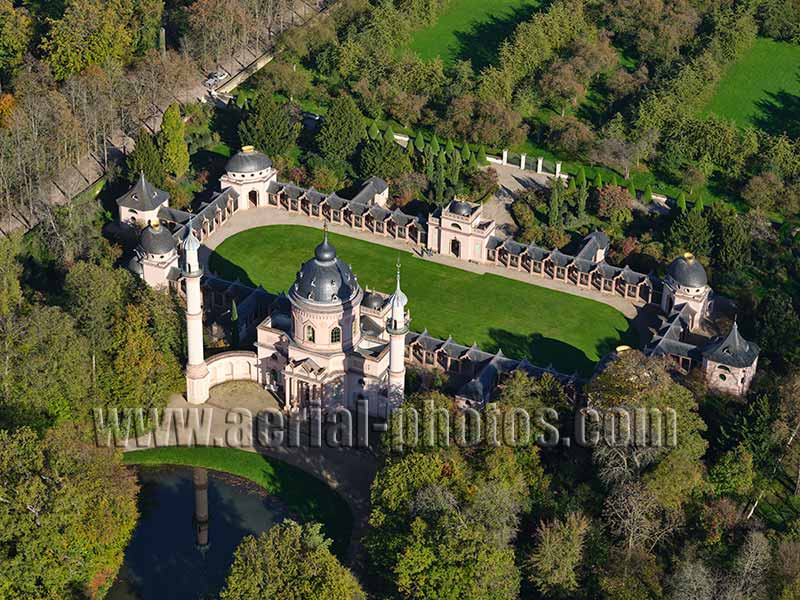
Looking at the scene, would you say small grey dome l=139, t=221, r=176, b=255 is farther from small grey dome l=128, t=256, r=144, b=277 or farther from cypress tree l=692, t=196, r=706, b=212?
cypress tree l=692, t=196, r=706, b=212

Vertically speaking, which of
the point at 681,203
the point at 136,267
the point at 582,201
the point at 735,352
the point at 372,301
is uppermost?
the point at 735,352

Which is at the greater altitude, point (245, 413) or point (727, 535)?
point (727, 535)

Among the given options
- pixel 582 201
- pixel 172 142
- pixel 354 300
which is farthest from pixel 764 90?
pixel 354 300

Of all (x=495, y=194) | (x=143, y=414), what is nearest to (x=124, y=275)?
(x=143, y=414)

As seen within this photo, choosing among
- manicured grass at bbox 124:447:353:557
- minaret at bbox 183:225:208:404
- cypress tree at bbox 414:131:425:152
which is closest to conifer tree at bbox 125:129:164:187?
minaret at bbox 183:225:208:404

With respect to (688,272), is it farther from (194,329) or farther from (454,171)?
(194,329)

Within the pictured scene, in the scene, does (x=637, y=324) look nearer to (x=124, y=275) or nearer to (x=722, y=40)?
(x=124, y=275)

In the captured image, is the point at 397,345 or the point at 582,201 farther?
the point at 582,201
